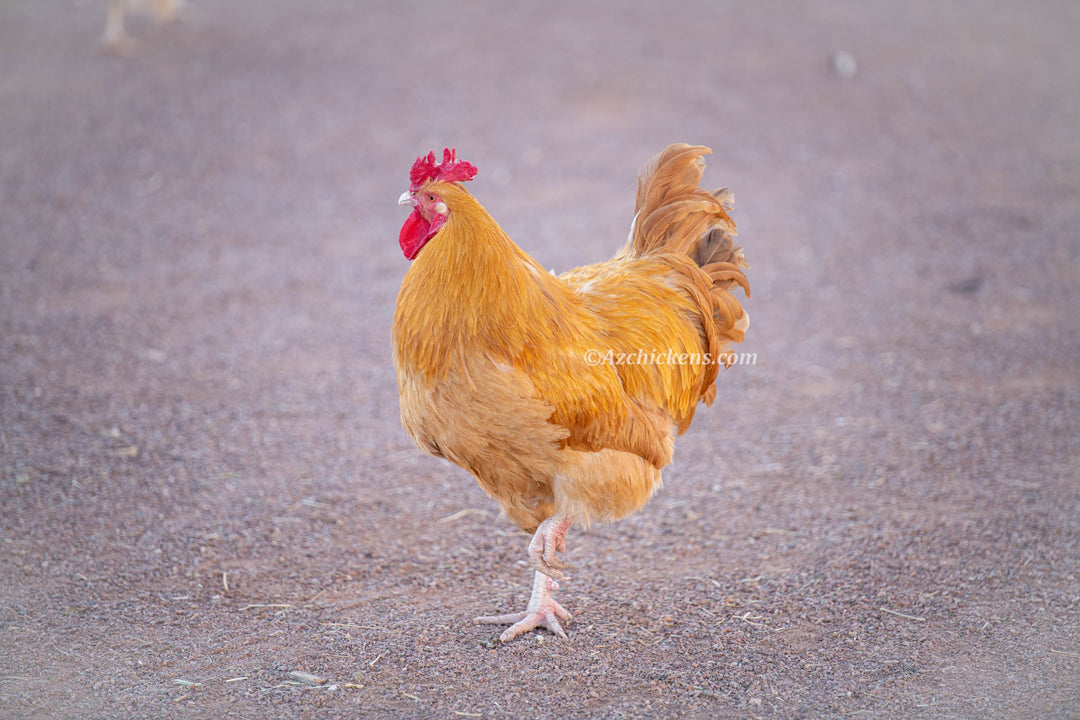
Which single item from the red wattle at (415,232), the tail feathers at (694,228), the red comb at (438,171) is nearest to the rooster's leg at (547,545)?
the tail feathers at (694,228)

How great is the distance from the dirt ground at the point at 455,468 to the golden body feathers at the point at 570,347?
35.8 inches

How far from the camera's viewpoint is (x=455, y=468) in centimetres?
614

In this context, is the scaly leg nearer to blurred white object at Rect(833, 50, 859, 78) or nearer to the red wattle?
the red wattle

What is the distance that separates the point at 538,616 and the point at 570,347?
1.40m

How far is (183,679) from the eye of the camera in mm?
4027

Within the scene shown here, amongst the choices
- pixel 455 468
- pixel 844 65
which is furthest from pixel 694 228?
pixel 844 65

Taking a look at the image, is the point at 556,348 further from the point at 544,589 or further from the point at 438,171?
the point at 544,589

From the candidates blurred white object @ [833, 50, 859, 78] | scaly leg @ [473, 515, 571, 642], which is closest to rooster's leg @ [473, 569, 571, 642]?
scaly leg @ [473, 515, 571, 642]

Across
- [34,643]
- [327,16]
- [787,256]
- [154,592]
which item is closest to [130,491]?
[154,592]

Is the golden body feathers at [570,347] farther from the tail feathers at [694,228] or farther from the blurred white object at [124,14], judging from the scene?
the blurred white object at [124,14]

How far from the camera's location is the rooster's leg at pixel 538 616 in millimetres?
4426

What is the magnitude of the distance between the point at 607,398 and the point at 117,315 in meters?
5.36

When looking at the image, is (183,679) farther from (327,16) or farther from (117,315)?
(327,16)

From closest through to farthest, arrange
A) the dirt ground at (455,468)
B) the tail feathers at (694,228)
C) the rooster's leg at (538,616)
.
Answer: the dirt ground at (455,468) → the rooster's leg at (538,616) → the tail feathers at (694,228)
